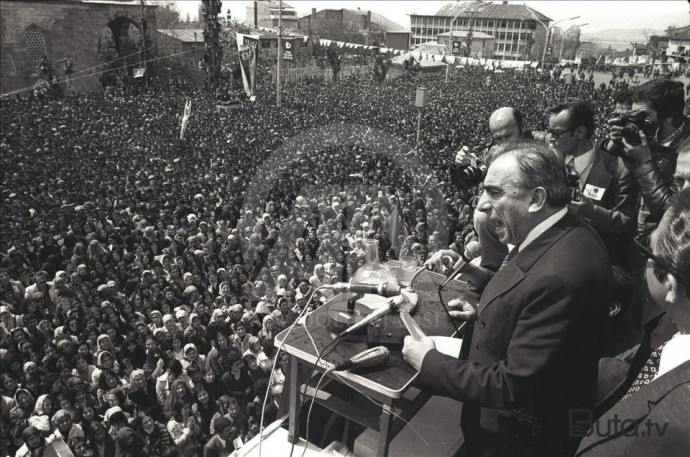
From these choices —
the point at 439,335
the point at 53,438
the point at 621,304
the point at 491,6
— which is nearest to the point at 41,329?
the point at 53,438

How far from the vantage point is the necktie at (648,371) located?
1.74 metres

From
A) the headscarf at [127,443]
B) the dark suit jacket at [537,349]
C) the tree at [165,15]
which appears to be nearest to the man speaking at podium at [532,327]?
the dark suit jacket at [537,349]

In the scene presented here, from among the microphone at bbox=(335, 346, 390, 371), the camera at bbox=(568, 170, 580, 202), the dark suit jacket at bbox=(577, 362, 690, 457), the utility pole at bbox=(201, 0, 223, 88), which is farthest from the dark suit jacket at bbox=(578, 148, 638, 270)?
the utility pole at bbox=(201, 0, 223, 88)

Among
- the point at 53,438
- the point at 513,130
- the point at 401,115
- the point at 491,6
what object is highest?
the point at 491,6

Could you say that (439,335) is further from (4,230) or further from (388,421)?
(4,230)

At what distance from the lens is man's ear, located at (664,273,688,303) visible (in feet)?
4.53

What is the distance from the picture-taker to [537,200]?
172 cm

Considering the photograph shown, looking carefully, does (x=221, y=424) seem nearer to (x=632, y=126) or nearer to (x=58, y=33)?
(x=632, y=126)

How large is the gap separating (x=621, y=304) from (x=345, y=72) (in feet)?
136

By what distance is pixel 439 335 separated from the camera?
7.04 ft

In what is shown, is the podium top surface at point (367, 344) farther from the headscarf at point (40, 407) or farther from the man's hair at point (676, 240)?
the headscarf at point (40, 407)

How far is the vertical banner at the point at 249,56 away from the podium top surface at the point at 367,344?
65.3ft

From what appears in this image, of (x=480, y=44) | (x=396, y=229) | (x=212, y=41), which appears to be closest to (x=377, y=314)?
(x=396, y=229)

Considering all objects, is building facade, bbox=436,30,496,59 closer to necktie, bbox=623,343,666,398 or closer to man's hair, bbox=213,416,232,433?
man's hair, bbox=213,416,232,433
